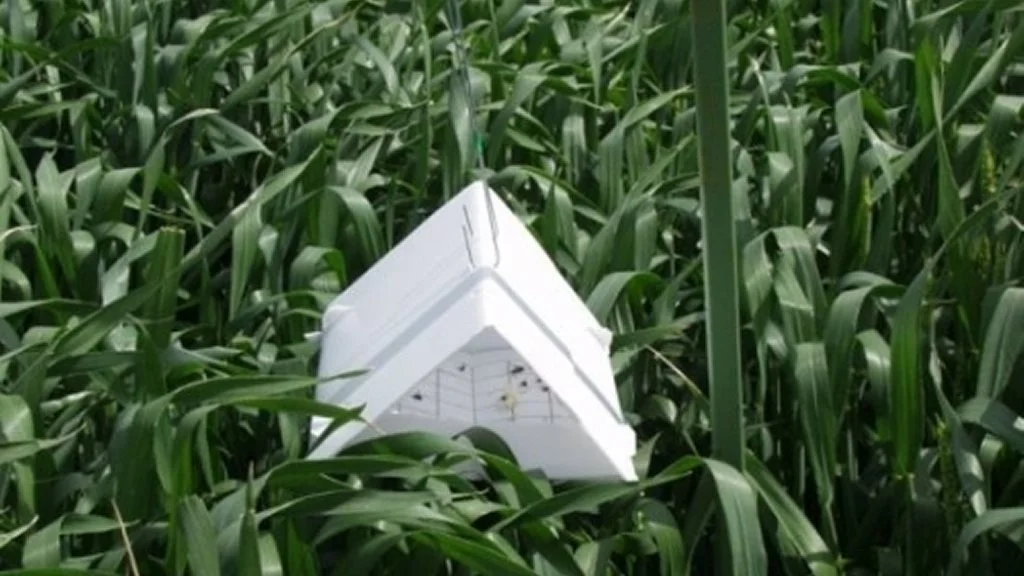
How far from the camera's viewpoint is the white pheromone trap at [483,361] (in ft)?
6.09

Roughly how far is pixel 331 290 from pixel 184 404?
378 millimetres

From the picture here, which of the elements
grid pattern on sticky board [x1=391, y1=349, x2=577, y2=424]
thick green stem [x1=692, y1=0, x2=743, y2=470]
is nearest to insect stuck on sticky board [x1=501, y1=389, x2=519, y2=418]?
grid pattern on sticky board [x1=391, y1=349, x2=577, y2=424]

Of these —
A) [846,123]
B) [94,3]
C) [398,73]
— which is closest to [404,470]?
[846,123]

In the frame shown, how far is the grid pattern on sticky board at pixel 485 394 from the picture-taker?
6.12 feet

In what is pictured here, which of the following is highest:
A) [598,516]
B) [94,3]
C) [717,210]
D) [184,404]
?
[94,3]

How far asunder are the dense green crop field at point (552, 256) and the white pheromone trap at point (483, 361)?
0.03 m

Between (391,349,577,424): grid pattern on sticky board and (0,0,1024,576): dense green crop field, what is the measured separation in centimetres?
4

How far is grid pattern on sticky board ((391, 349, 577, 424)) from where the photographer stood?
1.86 meters

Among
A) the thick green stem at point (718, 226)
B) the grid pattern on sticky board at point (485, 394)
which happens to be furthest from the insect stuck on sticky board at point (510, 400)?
the thick green stem at point (718, 226)

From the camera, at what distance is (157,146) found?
2516 mm

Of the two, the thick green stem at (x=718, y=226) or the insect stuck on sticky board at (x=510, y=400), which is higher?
the thick green stem at (x=718, y=226)

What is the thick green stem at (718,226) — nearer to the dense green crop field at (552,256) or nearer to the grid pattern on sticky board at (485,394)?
the dense green crop field at (552,256)

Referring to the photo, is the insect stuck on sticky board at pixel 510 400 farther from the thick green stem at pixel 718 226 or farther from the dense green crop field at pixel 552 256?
the thick green stem at pixel 718 226

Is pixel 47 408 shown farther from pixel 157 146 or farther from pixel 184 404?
pixel 157 146
